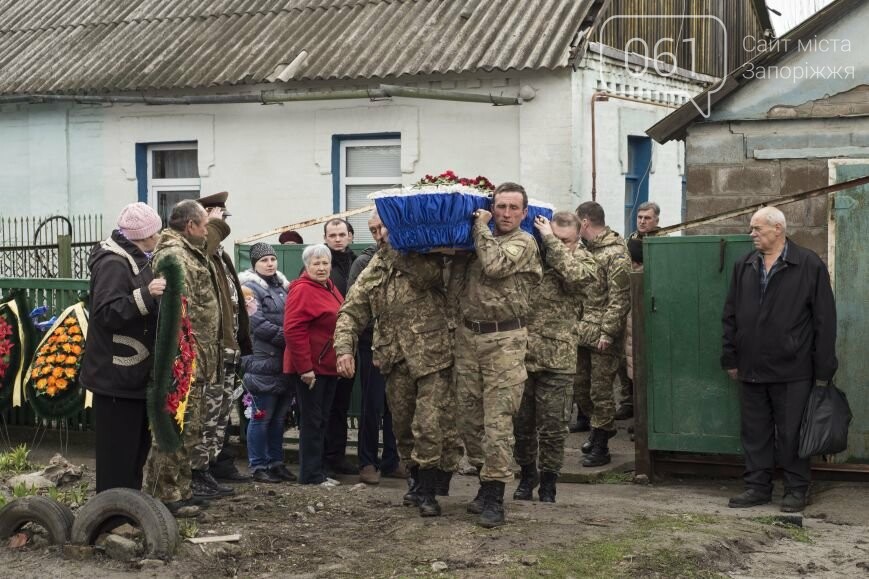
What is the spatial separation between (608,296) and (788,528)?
2.85m

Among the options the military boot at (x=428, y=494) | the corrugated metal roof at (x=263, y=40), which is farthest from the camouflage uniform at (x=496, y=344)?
the corrugated metal roof at (x=263, y=40)

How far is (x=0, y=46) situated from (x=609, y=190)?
9.27 meters

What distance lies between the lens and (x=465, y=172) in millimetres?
14609

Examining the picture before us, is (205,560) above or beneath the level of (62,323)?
beneath

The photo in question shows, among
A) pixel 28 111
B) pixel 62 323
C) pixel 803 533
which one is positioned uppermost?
pixel 28 111

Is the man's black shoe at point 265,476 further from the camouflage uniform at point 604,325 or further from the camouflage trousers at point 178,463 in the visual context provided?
the camouflage uniform at point 604,325

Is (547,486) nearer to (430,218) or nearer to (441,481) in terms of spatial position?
(441,481)

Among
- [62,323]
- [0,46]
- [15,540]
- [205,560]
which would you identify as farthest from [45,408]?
[0,46]

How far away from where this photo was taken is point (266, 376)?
8656 millimetres

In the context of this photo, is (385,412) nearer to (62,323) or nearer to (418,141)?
(62,323)

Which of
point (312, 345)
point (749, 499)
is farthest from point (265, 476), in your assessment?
point (749, 499)

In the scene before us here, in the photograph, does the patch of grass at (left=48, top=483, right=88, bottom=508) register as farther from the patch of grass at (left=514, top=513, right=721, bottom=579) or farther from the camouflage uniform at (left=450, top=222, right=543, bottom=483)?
the patch of grass at (left=514, top=513, right=721, bottom=579)

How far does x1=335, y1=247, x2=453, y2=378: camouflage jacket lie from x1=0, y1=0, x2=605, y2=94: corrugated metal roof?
6.63 metres

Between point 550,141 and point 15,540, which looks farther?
point 550,141
